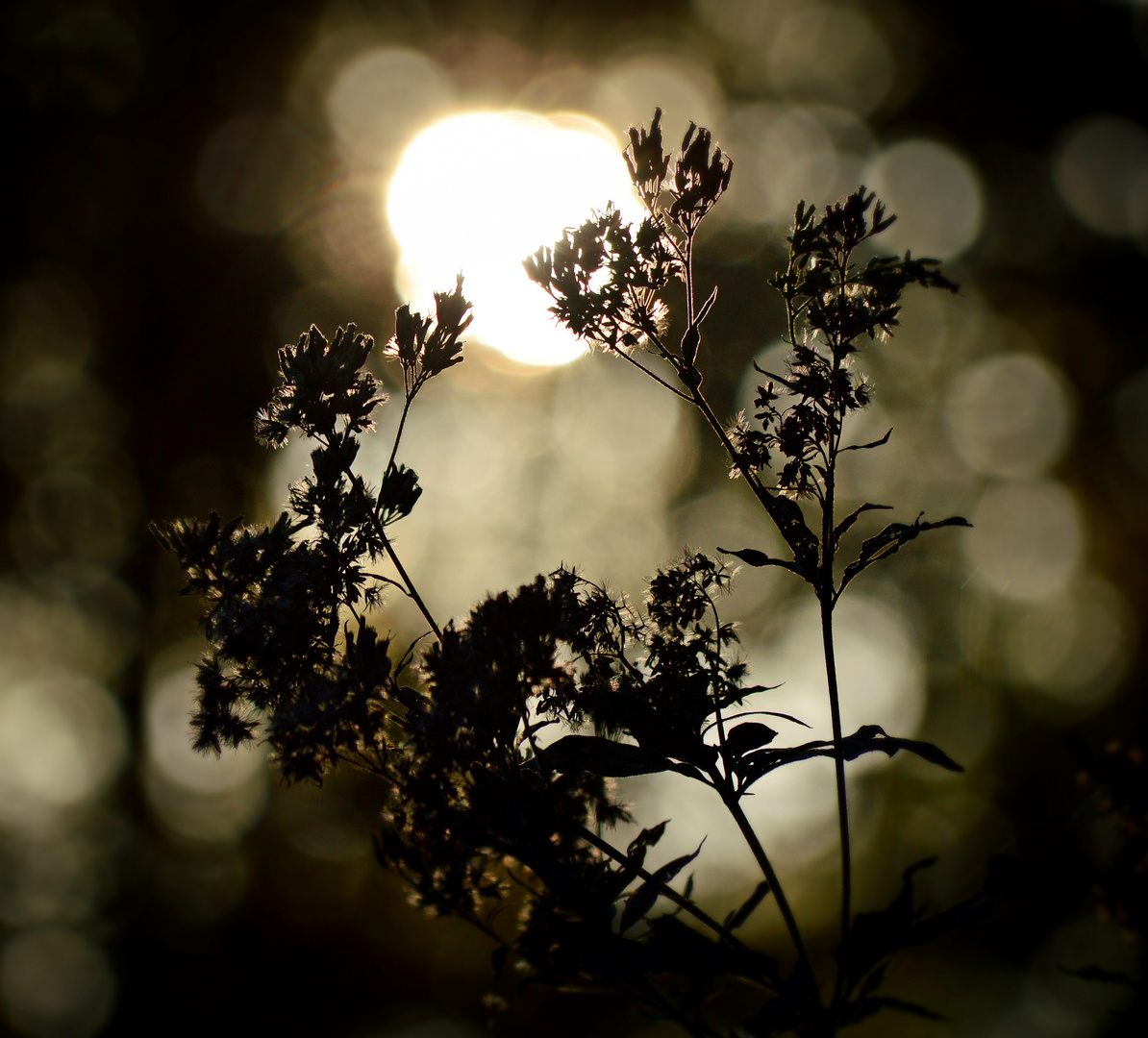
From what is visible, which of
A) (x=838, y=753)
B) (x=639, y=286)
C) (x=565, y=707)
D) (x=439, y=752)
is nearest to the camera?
(x=838, y=753)

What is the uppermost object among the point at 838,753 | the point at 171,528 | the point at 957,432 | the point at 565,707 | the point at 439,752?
the point at 957,432

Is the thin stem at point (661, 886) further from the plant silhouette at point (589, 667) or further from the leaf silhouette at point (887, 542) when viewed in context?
the leaf silhouette at point (887, 542)

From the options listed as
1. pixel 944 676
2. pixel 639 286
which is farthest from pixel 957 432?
pixel 639 286

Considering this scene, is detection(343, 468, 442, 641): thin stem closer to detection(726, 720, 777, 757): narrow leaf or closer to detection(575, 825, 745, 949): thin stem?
detection(575, 825, 745, 949): thin stem

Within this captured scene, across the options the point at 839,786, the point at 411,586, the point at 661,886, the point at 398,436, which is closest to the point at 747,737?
the point at 839,786

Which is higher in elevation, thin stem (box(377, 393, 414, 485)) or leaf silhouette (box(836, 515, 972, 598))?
thin stem (box(377, 393, 414, 485))

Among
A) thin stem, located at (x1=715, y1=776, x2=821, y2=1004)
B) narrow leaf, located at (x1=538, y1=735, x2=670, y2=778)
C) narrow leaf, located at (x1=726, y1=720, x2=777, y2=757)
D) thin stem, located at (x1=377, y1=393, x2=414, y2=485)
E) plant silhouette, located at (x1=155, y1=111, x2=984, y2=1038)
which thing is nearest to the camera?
thin stem, located at (x1=715, y1=776, x2=821, y2=1004)

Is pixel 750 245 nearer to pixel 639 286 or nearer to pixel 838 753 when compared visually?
pixel 639 286

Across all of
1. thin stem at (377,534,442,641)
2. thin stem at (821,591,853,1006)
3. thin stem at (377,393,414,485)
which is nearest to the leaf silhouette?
thin stem at (821,591,853,1006)
